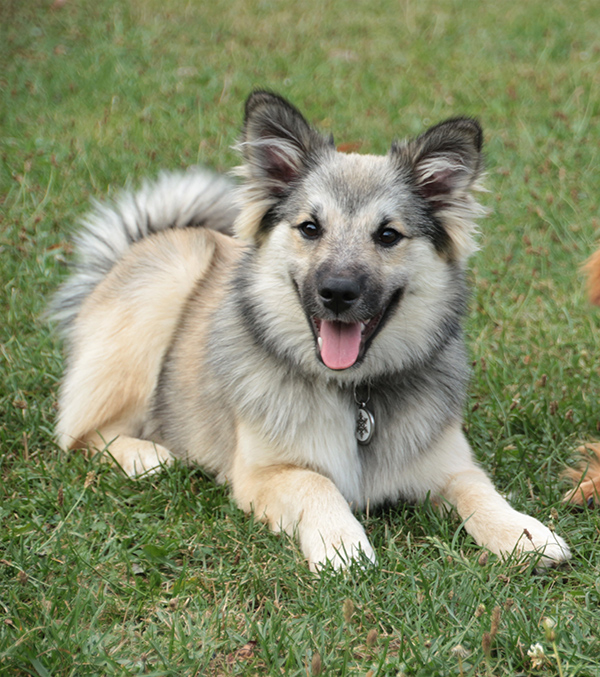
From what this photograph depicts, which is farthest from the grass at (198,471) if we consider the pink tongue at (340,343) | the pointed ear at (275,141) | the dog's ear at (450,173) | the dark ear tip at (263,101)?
the dark ear tip at (263,101)

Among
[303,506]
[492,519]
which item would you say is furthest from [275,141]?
[492,519]

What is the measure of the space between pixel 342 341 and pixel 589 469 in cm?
130

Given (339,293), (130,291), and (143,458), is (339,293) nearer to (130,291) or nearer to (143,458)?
(143,458)

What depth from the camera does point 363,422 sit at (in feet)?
10.8

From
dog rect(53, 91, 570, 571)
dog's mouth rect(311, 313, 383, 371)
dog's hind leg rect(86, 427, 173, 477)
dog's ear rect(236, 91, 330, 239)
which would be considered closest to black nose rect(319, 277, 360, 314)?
dog rect(53, 91, 570, 571)

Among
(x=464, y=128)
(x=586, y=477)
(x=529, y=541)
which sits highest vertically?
(x=464, y=128)

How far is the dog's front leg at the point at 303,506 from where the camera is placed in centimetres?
282

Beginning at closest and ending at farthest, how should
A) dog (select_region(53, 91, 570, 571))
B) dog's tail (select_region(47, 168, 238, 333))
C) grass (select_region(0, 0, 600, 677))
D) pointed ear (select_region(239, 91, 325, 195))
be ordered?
grass (select_region(0, 0, 600, 677)), dog (select_region(53, 91, 570, 571)), pointed ear (select_region(239, 91, 325, 195)), dog's tail (select_region(47, 168, 238, 333))

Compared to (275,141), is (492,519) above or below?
below

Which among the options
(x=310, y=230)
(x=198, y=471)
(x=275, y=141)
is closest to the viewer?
(x=310, y=230)

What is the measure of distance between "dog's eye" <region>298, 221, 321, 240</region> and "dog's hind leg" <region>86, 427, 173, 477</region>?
1.22 metres

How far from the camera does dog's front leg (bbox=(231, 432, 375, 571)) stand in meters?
2.82

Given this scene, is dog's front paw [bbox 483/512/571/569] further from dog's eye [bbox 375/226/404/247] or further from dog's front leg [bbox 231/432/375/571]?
dog's eye [bbox 375/226/404/247]

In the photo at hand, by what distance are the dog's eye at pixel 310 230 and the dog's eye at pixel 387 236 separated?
0.24 meters
